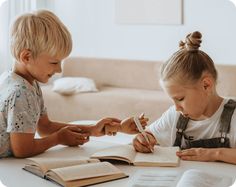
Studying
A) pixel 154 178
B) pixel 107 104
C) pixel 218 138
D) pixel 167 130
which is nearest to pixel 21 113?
pixel 154 178

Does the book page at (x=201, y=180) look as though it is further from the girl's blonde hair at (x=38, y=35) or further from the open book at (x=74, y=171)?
the girl's blonde hair at (x=38, y=35)

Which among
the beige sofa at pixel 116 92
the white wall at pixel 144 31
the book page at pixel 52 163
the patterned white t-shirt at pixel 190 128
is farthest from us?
the white wall at pixel 144 31

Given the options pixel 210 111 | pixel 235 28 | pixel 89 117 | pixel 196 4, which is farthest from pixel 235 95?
pixel 210 111

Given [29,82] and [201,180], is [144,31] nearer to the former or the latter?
[29,82]

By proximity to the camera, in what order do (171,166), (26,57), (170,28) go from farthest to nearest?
1. (170,28)
2. (26,57)
3. (171,166)

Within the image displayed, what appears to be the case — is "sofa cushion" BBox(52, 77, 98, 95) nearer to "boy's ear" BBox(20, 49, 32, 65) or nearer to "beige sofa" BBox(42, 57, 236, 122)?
"beige sofa" BBox(42, 57, 236, 122)

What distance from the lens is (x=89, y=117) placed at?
409 cm

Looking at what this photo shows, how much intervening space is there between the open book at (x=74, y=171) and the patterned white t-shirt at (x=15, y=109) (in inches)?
5.4

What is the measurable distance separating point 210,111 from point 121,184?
0.62 metres

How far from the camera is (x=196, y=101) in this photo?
173 centimetres

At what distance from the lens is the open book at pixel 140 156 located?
1.48 meters

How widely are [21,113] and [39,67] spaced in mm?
194

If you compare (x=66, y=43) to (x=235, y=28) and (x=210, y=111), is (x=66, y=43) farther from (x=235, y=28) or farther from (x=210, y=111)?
(x=235, y=28)

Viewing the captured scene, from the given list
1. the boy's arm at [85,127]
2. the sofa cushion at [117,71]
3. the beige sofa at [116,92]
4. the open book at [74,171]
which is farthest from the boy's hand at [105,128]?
the sofa cushion at [117,71]
